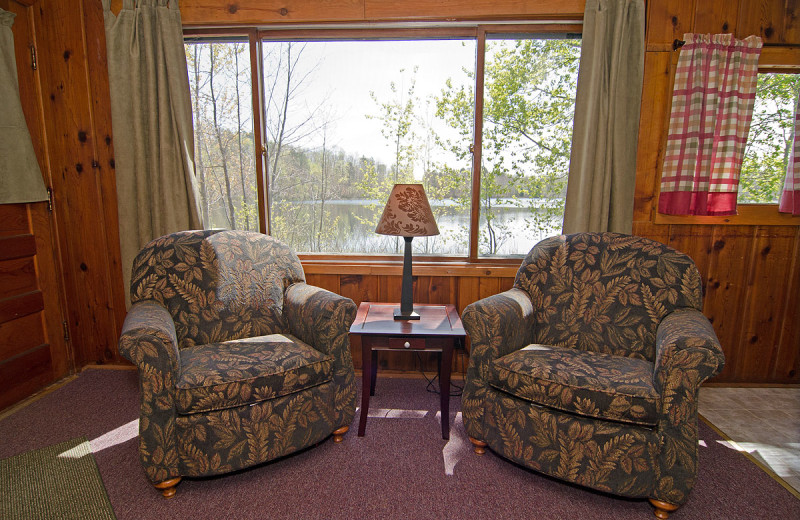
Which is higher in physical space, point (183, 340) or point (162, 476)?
point (183, 340)

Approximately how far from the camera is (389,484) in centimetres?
176

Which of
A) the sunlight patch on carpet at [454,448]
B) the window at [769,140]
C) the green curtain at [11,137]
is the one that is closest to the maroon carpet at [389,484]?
the sunlight patch on carpet at [454,448]

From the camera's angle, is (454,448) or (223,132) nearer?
(454,448)

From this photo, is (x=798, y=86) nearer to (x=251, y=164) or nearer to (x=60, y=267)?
(x=251, y=164)

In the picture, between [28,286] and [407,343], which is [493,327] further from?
[28,286]

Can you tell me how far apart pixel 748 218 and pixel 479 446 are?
7.11 feet

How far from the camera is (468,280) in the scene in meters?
2.71

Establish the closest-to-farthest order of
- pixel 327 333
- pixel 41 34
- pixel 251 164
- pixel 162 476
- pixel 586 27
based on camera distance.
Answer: pixel 162 476, pixel 327 333, pixel 586 27, pixel 41 34, pixel 251 164

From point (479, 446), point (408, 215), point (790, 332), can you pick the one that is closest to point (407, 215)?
point (408, 215)

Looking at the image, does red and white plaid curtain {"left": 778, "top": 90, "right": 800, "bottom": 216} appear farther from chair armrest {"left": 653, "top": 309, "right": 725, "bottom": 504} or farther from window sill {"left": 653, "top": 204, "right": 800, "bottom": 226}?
chair armrest {"left": 653, "top": 309, "right": 725, "bottom": 504}

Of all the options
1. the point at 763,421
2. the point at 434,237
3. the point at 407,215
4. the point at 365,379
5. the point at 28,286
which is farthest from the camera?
the point at 434,237

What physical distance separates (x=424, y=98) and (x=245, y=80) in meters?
1.14

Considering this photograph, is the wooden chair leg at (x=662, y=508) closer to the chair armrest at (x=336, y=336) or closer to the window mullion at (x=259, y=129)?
the chair armrest at (x=336, y=336)

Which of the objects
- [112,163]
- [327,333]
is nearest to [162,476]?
[327,333]
